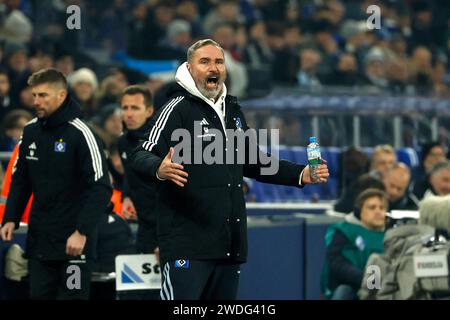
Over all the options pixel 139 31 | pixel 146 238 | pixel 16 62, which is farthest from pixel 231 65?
pixel 146 238

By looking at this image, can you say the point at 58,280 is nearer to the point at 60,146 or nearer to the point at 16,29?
the point at 60,146

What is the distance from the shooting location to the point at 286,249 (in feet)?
47.9

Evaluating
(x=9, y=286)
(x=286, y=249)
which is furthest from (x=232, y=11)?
(x=9, y=286)

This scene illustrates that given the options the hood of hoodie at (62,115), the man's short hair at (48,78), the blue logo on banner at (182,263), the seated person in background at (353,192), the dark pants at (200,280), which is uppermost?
the man's short hair at (48,78)

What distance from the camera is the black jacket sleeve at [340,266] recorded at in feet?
44.3

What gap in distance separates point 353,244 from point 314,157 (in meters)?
4.20

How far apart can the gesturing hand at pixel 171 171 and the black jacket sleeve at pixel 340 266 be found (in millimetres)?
4478

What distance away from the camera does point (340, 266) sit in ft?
44.5

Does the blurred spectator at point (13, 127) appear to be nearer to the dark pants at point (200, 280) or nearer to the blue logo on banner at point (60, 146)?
the blue logo on banner at point (60, 146)

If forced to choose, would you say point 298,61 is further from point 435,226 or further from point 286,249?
point 435,226

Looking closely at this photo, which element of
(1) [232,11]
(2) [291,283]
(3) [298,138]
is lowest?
(2) [291,283]

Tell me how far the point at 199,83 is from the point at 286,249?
16.6ft

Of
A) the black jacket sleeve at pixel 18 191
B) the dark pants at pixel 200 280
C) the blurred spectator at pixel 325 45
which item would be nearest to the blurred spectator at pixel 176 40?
the blurred spectator at pixel 325 45
